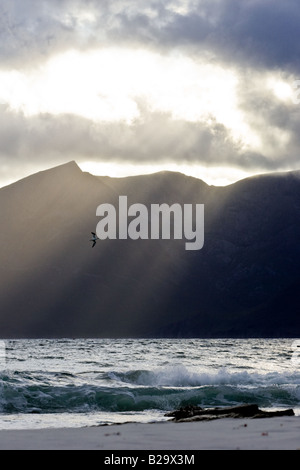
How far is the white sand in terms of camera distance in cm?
1288

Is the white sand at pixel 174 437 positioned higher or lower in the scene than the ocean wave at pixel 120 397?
higher

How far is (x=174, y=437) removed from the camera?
575 inches

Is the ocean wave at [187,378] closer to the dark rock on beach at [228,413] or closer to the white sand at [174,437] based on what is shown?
the dark rock on beach at [228,413]

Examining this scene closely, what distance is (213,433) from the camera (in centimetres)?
1500

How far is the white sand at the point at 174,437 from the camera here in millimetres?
12875

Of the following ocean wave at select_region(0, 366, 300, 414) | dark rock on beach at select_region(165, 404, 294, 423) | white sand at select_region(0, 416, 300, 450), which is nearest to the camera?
white sand at select_region(0, 416, 300, 450)

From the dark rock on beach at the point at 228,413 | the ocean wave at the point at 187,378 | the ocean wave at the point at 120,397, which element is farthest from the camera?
the ocean wave at the point at 187,378

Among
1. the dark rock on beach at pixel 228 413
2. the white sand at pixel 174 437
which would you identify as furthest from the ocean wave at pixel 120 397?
the white sand at pixel 174 437

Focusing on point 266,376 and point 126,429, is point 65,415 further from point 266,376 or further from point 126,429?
point 266,376

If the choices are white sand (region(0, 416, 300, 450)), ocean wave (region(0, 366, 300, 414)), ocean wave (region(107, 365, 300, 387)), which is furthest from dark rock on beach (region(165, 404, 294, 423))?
ocean wave (region(107, 365, 300, 387))

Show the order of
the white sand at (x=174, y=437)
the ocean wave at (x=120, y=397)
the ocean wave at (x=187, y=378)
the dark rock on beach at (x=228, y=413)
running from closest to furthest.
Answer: the white sand at (x=174, y=437) → the dark rock on beach at (x=228, y=413) → the ocean wave at (x=120, y=397) → the ocean wave at (x=187, y=378)

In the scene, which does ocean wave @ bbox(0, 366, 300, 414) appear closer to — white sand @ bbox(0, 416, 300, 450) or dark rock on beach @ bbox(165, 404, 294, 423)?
dark rock on beach @ bbox(165, 404, 294, 423)
